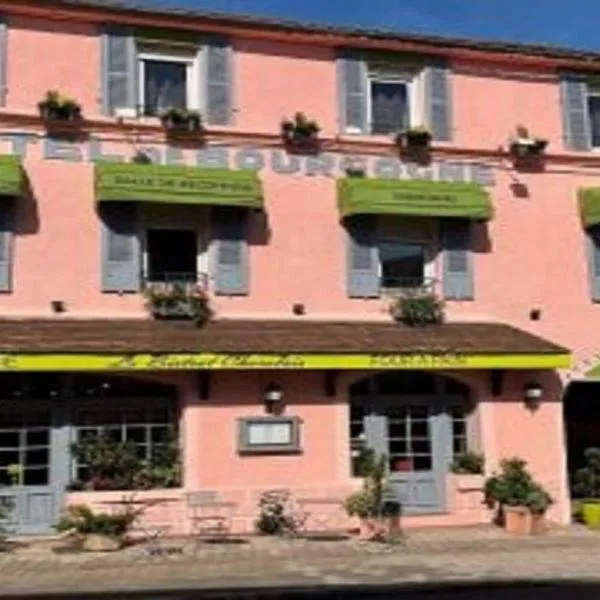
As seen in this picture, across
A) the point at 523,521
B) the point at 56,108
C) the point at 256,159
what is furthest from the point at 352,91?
the point at 523,521

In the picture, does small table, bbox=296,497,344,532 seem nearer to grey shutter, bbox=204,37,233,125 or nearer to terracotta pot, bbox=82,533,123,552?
terracotta pot, bbox=82,533,123,552

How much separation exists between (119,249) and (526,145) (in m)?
7.33

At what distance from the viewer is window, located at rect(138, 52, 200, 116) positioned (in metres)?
19.1

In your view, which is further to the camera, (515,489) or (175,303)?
(515,489)

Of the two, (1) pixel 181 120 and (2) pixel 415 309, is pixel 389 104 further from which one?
(1) pixel 181 120

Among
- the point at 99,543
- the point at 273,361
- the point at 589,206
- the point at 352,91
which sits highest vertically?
the point at 352,91

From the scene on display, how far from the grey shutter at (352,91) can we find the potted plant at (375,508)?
5.88 m

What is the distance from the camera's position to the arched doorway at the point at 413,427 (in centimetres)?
1903

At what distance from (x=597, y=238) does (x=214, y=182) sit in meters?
7.09

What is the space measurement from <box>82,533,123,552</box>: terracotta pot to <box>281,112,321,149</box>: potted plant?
717cm

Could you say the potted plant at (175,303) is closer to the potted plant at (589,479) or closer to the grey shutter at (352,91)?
the grey shutter at (352,91)

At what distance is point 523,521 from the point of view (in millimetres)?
18094

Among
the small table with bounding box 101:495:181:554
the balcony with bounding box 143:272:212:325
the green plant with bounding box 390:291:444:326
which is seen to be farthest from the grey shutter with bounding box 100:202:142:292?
the green plant with bounding box 390:291:444:326

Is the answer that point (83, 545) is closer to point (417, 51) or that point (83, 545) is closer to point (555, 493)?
point (555, 493)
